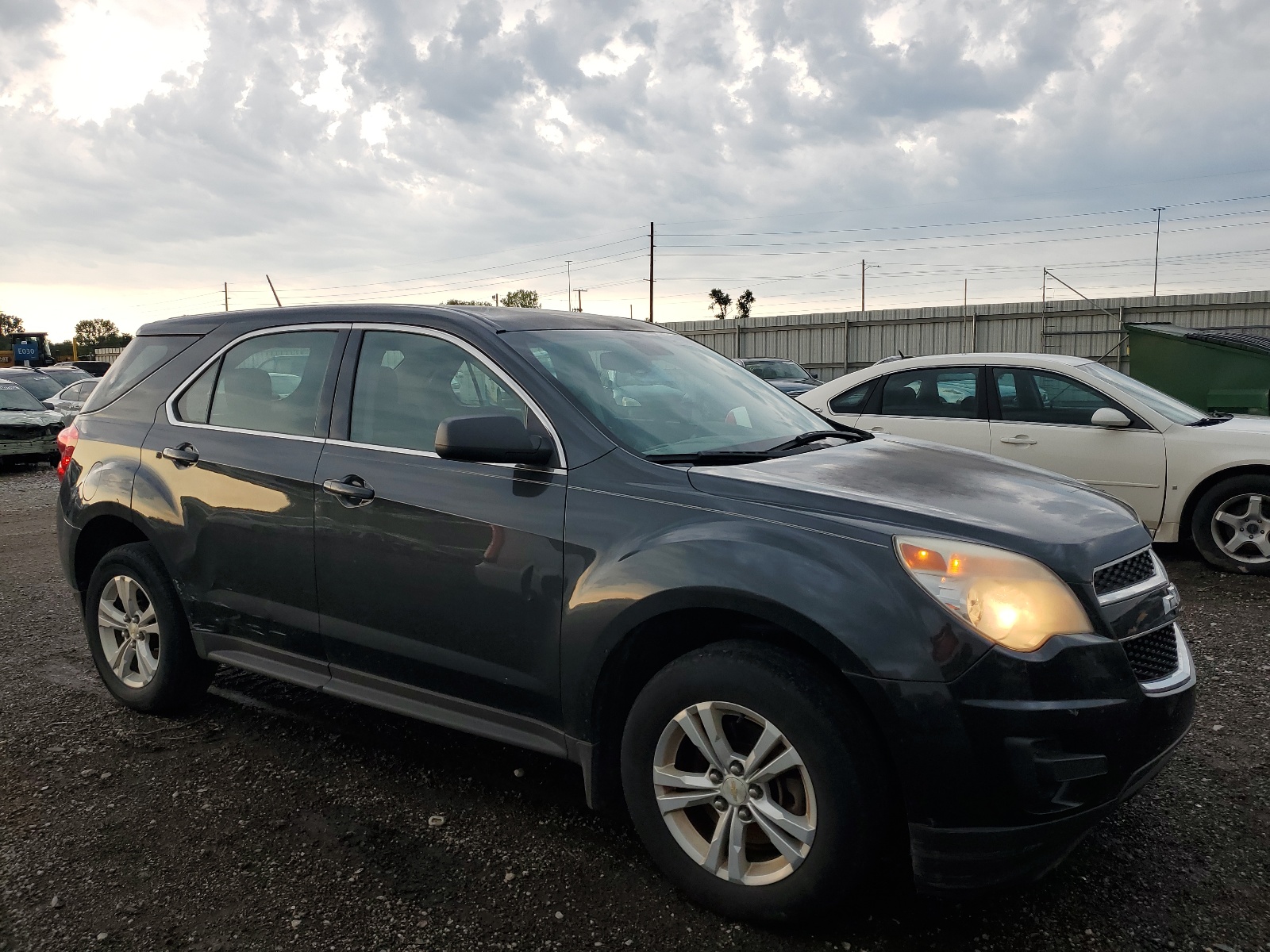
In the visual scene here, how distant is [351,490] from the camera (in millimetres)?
3455

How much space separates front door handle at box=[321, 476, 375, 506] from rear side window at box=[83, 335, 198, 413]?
4.33ft

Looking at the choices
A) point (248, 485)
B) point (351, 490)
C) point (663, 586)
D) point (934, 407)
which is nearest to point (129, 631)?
point (248, 485)

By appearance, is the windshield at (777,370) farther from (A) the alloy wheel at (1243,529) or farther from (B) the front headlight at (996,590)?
(B) the front headlight at (996,590)

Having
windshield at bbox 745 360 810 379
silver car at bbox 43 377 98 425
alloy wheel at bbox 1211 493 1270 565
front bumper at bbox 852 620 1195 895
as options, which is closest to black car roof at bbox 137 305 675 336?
front bumper at bbox 852 620 1195 895

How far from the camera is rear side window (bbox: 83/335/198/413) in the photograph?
4.38 metres

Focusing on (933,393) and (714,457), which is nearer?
(714,457)

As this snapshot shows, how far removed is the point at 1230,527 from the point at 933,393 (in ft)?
7.40

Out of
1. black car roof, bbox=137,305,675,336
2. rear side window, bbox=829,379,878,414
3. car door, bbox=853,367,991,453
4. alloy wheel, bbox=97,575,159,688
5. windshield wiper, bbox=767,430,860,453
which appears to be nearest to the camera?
windshield wiper, bbox=767,430,860,453

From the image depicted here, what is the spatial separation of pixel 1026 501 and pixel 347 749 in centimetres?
279

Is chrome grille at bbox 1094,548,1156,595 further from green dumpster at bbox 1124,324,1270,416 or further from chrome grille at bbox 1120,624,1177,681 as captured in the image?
green dumpster at bbox 1124,324,1270,416

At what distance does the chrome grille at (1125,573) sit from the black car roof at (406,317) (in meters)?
2.05

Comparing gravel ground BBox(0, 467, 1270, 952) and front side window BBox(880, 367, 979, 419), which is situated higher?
front side window BBox(880, 367, 979, 419)

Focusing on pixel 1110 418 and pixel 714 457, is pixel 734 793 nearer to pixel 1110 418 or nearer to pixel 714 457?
pixel 714 457

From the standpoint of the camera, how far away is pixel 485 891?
2.94 m
